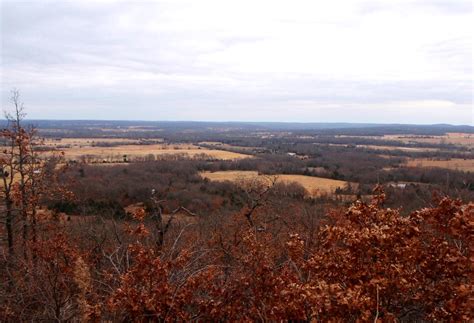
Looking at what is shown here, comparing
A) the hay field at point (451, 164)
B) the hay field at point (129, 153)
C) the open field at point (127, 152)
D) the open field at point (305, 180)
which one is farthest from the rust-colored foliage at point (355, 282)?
the hay field at point (129, 153)

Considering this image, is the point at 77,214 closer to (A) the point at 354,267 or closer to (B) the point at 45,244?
(B) the point at 45,244

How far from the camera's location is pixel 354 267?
663cm

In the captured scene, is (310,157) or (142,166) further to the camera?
(310,157)

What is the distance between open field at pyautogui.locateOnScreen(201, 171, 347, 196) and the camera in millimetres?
62200

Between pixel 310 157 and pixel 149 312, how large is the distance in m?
108

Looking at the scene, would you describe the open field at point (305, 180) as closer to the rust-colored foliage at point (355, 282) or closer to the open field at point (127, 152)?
the open field at point (127, 152)

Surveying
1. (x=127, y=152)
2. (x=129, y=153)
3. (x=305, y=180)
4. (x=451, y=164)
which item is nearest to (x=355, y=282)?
(x=305, y=180)

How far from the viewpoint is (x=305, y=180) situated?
241 ft

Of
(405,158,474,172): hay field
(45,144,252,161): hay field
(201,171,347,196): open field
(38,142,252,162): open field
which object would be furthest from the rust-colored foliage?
(45,144,252,161): hay field

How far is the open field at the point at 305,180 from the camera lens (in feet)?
204

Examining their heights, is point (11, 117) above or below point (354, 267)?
above

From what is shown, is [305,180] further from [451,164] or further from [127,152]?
[127,152]

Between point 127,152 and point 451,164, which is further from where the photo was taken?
point 127,152

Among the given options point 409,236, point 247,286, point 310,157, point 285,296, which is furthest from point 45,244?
point 310,157
